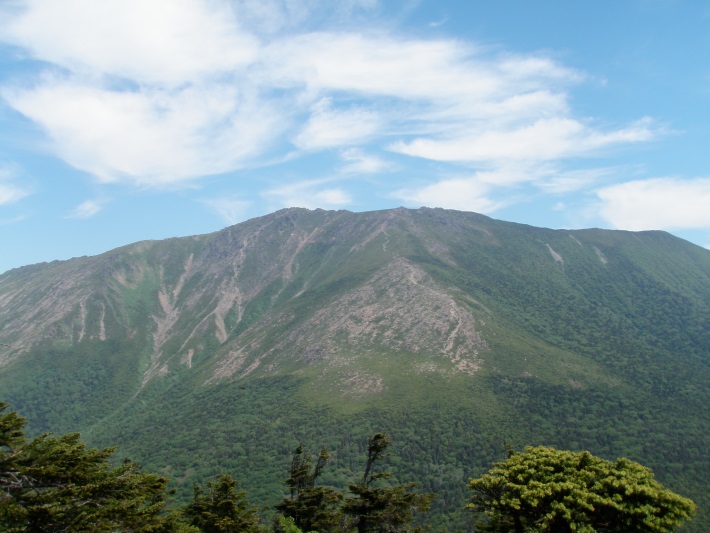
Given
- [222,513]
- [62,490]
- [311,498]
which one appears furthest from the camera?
[311,498]

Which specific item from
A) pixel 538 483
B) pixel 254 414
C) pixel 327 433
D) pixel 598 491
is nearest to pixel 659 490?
pixel 598 491

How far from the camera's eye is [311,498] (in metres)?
36.4

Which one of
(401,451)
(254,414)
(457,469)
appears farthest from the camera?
(254,414)

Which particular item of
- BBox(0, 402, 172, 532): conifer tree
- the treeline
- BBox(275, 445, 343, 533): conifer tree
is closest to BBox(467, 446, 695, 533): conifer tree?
the treeline

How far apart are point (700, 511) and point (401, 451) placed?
8026 cm

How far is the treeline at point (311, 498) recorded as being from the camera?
17.7m

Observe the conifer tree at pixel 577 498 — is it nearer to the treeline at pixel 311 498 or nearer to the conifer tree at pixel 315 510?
the treeline at pixel 311 498

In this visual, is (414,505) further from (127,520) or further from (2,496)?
(2,496)

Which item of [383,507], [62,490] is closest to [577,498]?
[383,507]

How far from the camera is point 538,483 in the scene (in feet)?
89.6

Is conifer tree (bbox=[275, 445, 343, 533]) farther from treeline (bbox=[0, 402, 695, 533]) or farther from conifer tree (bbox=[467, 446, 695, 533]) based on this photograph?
conifer tree (bbox=[467, 446, 695, 533])

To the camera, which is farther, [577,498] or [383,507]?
Answer: [383,507]

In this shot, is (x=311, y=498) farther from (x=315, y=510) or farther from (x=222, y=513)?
(x=222, y=513)

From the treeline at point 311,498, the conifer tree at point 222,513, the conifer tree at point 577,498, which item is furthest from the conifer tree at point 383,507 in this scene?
the conifer tree at point 222,513
